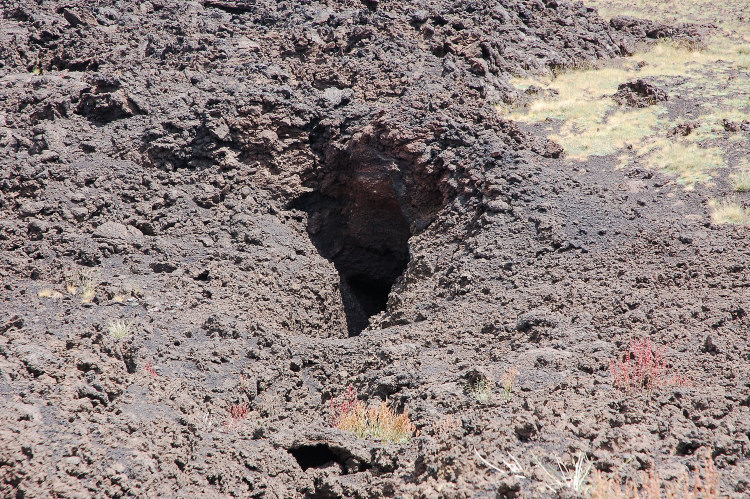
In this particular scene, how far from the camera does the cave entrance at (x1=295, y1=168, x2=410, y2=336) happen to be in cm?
986

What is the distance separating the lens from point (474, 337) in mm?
6602

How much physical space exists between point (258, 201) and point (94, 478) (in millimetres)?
5946

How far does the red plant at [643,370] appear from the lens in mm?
4766

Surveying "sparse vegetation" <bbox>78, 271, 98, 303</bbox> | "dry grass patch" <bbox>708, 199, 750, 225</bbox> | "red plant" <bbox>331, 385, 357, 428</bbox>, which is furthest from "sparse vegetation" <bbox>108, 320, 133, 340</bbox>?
"dry grass patch" <bbox>708, 199, 750, 225</bbox>

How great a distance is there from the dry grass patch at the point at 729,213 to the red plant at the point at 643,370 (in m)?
3.64

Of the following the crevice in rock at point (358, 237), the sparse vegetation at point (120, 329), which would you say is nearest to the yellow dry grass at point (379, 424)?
the sparse vegetation at point (120, 329)

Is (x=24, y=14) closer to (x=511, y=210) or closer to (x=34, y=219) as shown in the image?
(x=34, y=219)

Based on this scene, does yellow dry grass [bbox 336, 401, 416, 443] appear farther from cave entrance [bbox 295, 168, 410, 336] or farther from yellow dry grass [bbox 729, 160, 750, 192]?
yellow dry grass [bbox 729, 160, 750, 192]

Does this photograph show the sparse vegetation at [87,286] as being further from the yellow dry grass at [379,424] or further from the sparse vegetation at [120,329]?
the yellow dry grass at [379,424]

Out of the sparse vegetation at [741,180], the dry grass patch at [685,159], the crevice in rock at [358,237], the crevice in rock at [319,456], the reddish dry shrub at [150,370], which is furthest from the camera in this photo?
the crevice in rock at [358,237]

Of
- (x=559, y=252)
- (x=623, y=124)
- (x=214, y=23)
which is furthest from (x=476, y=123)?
(x=214, y=23)

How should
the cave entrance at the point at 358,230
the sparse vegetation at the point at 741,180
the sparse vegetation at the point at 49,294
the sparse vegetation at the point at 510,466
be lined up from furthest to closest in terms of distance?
the cave entrance at the point at 358,230
the sparse vegetation at the point at 741,180
the sparse vegetation at the point at 49,294
the sparse vegetation at the point at 510,466

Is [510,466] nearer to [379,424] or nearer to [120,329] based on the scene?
[379,424]

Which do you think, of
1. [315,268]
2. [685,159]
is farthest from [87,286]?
[685,159]
